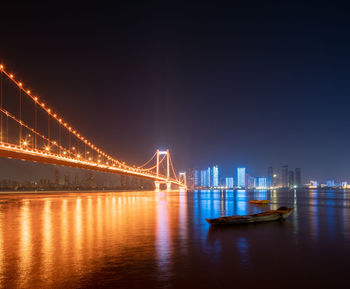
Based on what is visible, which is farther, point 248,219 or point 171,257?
point 248,219

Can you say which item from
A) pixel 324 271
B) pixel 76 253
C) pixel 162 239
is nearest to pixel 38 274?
pixel 76 253

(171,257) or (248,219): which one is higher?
(171,257)

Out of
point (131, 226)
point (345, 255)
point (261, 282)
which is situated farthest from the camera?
point (131, 226)

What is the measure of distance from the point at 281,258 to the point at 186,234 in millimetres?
5556

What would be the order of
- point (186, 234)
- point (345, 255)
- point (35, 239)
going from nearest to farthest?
point (345, 255) → point (35, 239) → point (186, 234)

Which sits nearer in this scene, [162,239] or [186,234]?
[162,239]

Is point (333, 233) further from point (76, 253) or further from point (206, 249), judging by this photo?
point (76, 253)

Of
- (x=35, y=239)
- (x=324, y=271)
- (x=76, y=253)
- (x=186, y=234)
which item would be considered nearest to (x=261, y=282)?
(x=324, y=271)

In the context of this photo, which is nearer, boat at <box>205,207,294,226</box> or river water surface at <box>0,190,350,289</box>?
river water surface at <box>0,190,350,289</box>

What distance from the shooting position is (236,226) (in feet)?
56.0

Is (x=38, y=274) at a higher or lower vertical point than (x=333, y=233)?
higher

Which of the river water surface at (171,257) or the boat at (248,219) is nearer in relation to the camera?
the river water surface at (171,257)

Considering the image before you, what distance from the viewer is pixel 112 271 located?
8.34m

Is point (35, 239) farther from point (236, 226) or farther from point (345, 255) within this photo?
point (345, 255)
